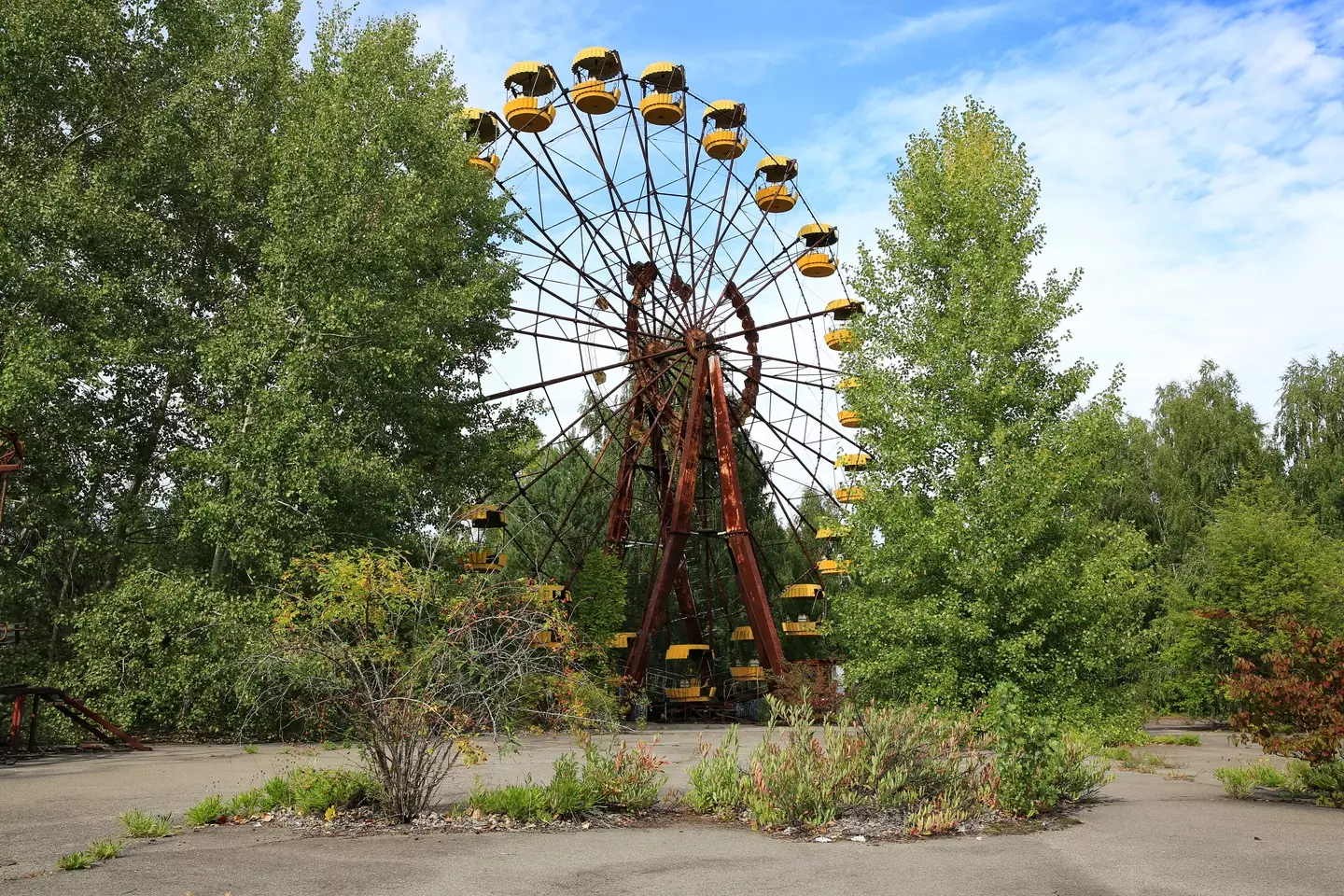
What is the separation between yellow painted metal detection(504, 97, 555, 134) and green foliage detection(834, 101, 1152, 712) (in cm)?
1113

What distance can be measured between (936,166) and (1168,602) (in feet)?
47.6

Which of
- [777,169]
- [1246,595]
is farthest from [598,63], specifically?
[1246,595]

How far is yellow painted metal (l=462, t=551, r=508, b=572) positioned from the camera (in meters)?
19.6

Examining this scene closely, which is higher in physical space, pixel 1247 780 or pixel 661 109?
pixel 661 109

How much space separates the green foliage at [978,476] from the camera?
42.2 ft

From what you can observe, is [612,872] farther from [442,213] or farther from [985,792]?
[442,213]

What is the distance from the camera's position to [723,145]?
2597 cm

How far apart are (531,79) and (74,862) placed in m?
21.8

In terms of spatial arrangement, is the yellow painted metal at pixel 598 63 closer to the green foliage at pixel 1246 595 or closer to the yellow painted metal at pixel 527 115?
the yellow painted metal at pixel 527 115

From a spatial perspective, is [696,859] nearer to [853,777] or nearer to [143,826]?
[853,777]

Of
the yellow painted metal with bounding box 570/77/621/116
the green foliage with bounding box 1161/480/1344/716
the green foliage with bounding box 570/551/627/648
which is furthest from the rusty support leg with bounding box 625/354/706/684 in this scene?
the green foliage with bounding box 1161/480/1344/716

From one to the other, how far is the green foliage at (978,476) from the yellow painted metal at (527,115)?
1113 cm

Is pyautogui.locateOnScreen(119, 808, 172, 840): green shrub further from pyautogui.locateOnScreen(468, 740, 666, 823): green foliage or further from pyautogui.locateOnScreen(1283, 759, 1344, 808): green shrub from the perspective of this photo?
pyautogui.locateOnScreen(1283, 759, 1344, 808): green shrub

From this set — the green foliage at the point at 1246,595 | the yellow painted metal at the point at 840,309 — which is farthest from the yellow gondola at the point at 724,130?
the green foliage at the point at 1246,595
